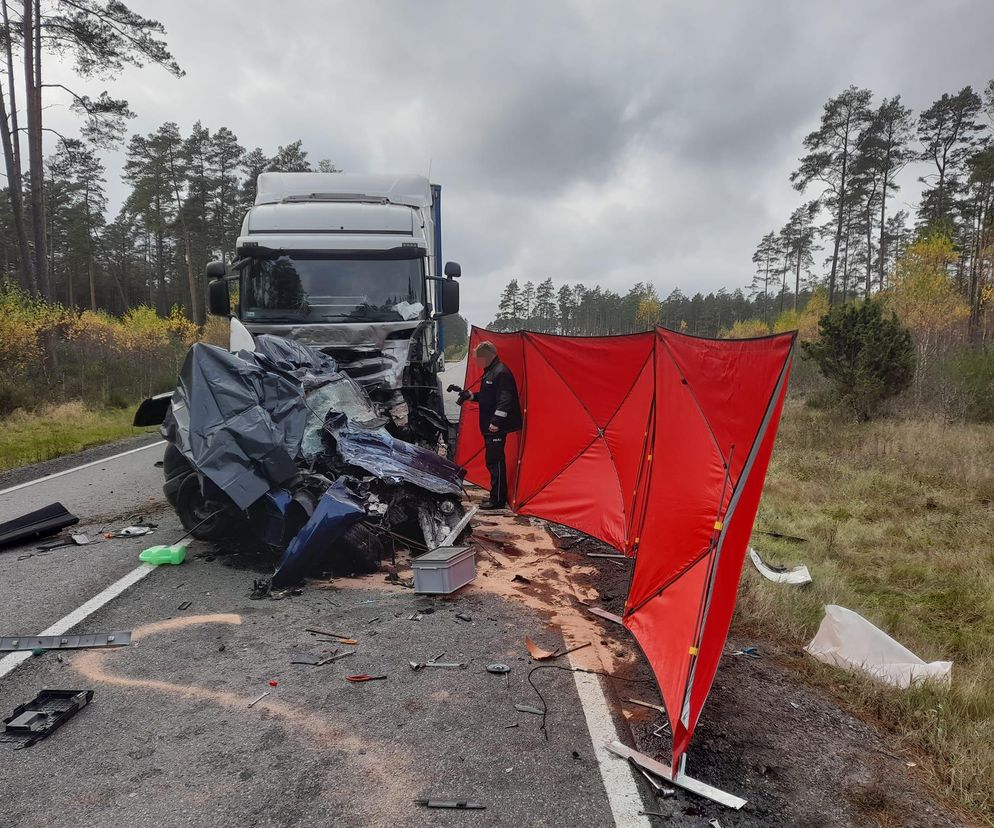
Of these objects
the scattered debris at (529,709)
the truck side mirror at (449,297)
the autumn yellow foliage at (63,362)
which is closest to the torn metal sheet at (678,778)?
the scattered debris at (529,709)

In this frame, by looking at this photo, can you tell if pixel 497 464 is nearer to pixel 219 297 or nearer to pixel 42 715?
pixel 219 297

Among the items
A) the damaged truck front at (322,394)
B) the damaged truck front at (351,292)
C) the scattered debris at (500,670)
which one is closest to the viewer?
the scattered debris at (500,670)

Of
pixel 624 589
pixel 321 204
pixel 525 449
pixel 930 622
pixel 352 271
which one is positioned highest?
pixel 321 204

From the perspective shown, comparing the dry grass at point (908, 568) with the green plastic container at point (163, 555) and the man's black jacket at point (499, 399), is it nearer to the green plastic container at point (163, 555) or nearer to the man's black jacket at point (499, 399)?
the man's black jacket at point (499, 399)

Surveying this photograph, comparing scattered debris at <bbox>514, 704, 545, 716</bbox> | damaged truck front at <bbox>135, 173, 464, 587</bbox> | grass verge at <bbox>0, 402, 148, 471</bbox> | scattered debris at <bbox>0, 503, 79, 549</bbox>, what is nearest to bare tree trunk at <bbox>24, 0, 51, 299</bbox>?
grass verge at <bbox>0, 402, 148, 471</bbox>

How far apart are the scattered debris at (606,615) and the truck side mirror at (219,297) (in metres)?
6.48

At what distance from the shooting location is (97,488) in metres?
7.79

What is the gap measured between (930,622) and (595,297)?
104958mm

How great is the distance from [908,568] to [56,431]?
49.9ft

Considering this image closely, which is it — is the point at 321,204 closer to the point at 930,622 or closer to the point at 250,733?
the point at 250,733

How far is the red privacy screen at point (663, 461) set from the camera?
304cm

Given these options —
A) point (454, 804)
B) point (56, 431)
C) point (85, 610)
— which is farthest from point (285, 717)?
point (56, 431)

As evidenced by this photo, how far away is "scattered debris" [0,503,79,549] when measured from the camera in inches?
221

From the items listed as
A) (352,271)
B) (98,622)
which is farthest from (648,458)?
(352,271)
